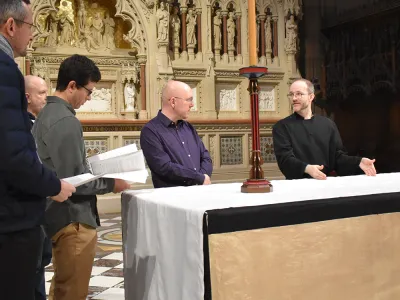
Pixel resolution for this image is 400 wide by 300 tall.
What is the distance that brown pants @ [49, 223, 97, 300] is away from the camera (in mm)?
2586

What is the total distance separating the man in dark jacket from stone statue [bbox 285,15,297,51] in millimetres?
8449

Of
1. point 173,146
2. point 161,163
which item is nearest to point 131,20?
point 173,146

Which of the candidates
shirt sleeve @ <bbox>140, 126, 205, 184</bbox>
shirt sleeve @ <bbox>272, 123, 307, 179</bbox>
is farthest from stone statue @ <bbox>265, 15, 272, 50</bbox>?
shirt sleeve @ <bbox>140, 126, 205, 184</bbox>

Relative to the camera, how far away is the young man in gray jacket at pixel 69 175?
2.50 m

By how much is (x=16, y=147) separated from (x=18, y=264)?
44 cm

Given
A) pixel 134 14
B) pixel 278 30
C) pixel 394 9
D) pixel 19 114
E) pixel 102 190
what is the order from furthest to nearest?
1. pixel 278 30
2. pixel 134 14
3. pixel 394 9
4. pixel 102 190
5. pixel 19 114

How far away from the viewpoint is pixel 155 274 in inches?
88.5

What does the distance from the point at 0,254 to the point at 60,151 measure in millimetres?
726

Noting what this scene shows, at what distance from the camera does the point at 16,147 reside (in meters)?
1.80

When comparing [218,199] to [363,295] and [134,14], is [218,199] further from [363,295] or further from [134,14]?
[134,14]

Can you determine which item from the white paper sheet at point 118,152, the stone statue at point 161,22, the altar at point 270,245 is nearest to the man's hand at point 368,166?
the altar at point 270,245

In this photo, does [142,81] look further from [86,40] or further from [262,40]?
[262,40]

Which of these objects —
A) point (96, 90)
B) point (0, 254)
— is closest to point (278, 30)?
point (96, 90)

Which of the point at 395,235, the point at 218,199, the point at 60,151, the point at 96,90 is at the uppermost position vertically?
the point at 96,90
